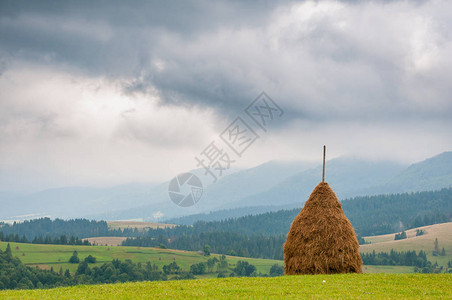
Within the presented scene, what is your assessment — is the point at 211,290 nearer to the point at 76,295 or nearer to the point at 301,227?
the point at 76,295

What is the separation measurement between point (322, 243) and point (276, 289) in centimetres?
817

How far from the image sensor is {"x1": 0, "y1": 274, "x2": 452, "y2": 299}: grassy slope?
21.5 metres

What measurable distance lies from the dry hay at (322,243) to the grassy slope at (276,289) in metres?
2.77

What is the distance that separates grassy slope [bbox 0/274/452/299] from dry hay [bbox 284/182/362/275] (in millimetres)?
2769

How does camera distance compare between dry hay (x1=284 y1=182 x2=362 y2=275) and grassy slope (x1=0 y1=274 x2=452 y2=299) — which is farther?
dry hay (x1=284 y1=182 x2=362 y2=275)

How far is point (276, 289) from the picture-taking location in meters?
22.9

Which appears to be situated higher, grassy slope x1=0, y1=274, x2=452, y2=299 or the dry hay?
the dry hay

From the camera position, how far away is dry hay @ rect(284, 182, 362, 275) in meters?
29.8

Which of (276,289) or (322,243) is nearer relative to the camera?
(276,289)

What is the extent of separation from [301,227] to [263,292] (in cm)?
1010

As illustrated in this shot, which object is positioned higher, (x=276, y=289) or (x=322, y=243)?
(x=322, y=243)

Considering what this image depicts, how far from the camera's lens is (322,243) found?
98.8ft

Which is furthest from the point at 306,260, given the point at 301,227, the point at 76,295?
the point at 76,295

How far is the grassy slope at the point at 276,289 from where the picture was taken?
21.5 m
